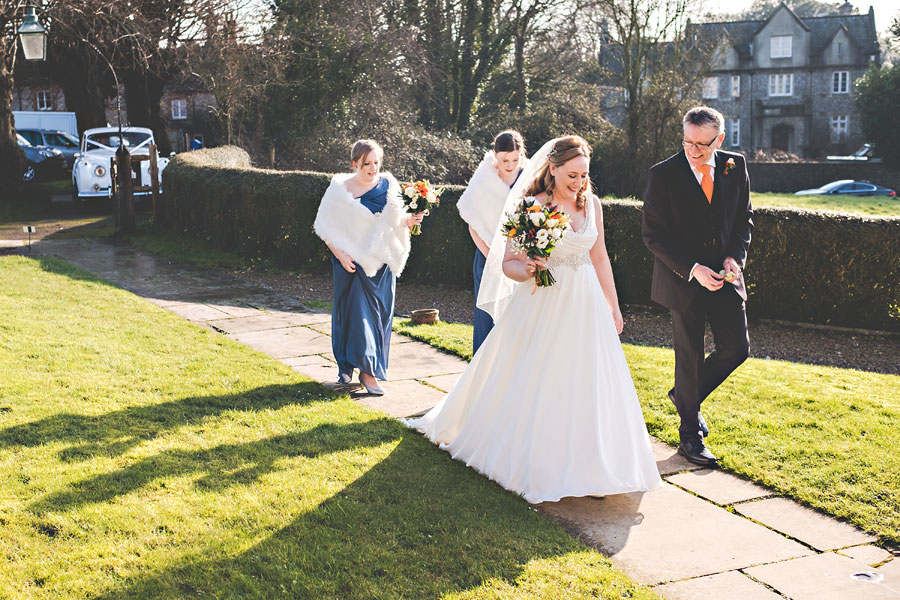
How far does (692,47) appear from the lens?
93.7 feet

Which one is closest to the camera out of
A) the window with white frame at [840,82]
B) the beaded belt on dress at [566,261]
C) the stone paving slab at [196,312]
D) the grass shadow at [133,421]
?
the beaded belt on dress at [566,261]

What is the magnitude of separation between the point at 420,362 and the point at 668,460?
10.0 ft

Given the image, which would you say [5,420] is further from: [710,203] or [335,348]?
[710,203]

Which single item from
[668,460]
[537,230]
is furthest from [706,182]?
[668,460]

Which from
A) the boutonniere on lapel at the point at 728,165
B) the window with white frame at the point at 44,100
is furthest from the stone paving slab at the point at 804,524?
the window with white frame at the point at 44,100

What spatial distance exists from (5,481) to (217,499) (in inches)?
47.0

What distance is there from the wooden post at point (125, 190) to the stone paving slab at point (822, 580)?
611 inches

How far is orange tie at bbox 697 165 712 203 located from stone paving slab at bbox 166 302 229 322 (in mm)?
6279

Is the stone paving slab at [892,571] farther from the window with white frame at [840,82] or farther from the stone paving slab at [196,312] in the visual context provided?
the window with white frame at [840,82]

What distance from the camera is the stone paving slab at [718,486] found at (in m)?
4.72

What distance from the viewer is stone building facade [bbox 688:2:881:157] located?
5700 cm

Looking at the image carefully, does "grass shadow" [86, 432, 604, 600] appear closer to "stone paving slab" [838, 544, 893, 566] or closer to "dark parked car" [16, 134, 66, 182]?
"stone paving slab" [838, 544, 893, 566]

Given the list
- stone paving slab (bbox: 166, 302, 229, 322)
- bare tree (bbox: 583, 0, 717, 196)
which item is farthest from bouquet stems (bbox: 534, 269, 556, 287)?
A: bare tree (bbox: 583, 0, 717, 196)

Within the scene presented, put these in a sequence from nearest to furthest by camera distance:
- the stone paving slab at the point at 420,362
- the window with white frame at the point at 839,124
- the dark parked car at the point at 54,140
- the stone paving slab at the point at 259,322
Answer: the stone paving slab at the point at 420,362 → the stone paving slab at the point at 259,322 → the dark parked car at the point at 54,140 → the window with white frame at the point at 839,124
